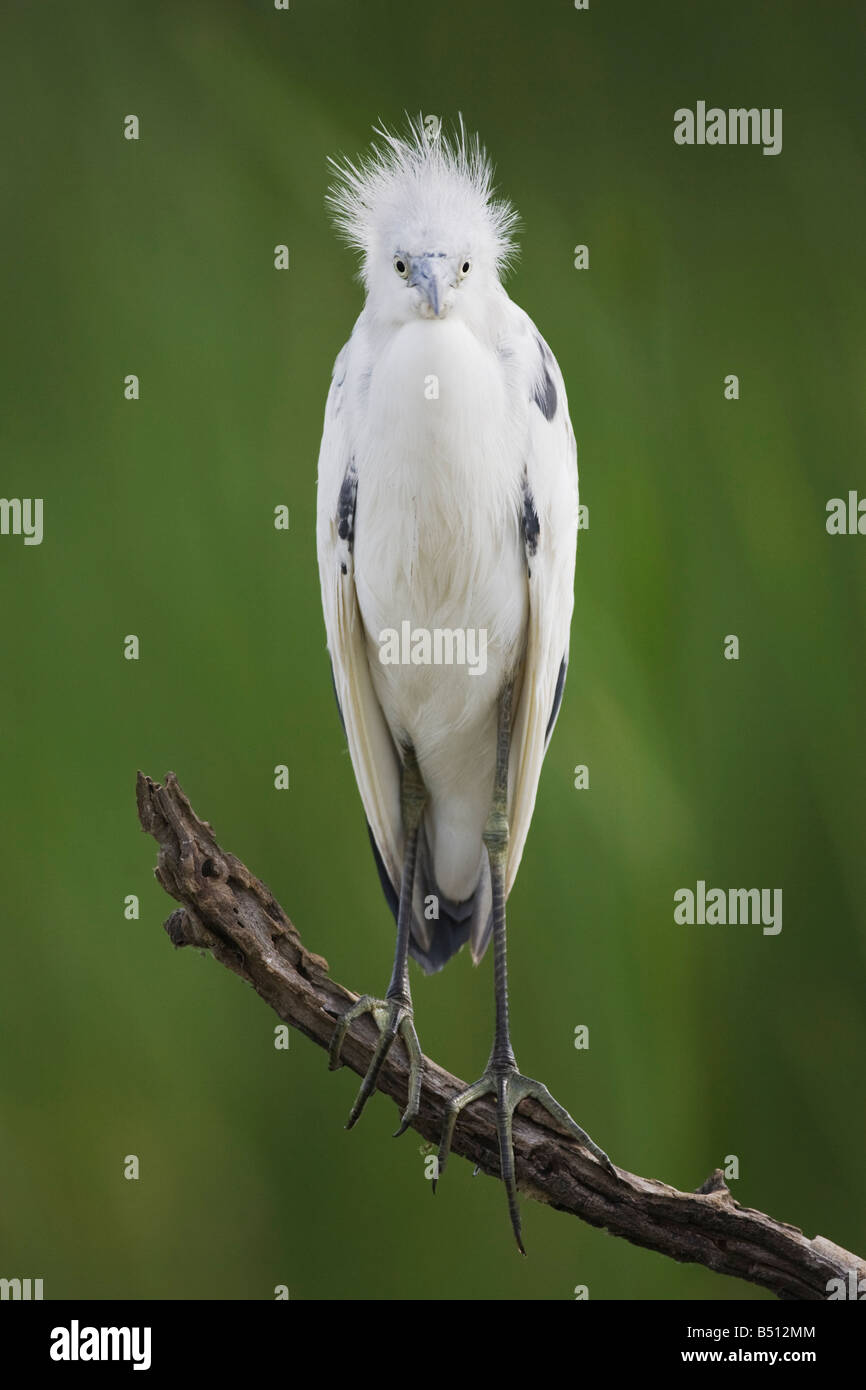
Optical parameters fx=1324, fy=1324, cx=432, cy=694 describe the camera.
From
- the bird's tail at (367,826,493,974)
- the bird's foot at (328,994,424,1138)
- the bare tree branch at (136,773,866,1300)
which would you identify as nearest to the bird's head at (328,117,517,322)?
the bare tree branch at (136,773,866,1300)

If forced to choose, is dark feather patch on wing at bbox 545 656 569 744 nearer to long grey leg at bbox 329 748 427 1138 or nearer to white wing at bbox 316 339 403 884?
→ white wing at bbox 316 339 403 884

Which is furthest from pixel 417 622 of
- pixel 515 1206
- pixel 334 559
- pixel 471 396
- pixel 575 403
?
pixel 575 403

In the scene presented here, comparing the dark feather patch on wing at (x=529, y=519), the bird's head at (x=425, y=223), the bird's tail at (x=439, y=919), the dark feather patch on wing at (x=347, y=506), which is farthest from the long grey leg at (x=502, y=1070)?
the bird's head at (x=425, y=223)

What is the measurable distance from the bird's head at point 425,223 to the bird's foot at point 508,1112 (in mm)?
1235

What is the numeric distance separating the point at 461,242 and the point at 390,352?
0.66ft

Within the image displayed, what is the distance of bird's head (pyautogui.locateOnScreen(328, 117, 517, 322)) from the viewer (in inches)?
80.4

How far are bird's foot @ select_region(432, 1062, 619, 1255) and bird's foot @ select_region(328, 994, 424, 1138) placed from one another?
2.6 inches

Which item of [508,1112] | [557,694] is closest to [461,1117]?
[508,1112]

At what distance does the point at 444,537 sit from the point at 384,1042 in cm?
83

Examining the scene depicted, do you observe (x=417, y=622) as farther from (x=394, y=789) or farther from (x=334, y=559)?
(x=394, y=789)

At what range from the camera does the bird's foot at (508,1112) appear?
2.13 meters

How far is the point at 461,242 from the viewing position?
6.75ft

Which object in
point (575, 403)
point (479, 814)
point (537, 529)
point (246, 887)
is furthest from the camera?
point (575, 403)

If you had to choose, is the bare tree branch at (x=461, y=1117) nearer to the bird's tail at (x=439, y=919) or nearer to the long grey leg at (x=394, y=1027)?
the long grey leg at (x=394, y=1027)
